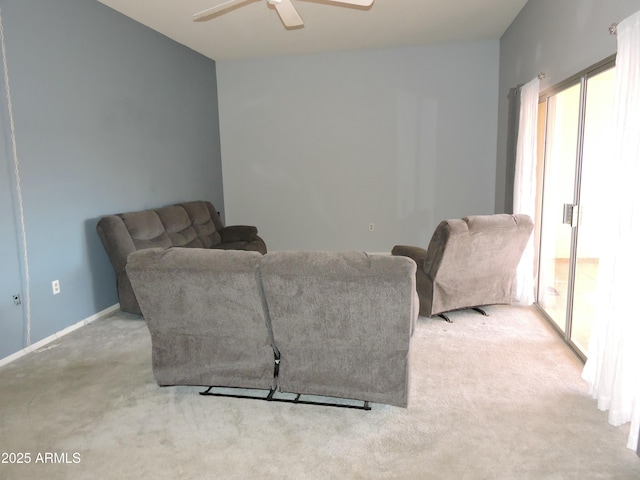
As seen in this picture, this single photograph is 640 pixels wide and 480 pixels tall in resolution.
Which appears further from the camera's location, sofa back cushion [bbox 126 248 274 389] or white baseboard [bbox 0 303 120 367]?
white baseboard [bbox 0 303 120 367]

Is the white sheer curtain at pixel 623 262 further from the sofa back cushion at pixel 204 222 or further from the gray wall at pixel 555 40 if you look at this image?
the sofa back cushion at pixel 204 222

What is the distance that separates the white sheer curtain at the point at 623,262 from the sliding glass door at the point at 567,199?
1113mm

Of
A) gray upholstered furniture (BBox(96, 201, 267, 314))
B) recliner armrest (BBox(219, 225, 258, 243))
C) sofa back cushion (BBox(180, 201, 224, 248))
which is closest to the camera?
gray upholstered furniture (BBox(96, 201, 267, 314))

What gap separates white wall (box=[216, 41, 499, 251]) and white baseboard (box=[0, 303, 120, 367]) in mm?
2785

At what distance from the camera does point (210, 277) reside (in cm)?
226

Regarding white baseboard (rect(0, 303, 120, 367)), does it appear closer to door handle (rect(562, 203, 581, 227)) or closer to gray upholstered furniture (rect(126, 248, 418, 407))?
gray upholstered furniture (rect(126, 248, 418, 407))

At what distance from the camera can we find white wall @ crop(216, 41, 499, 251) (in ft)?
19.1

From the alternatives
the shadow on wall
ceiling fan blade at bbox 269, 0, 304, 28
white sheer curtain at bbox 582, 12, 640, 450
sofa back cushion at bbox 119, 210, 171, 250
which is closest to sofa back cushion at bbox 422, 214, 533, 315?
white sheer curtain at bbox 582, 12, 640, 450

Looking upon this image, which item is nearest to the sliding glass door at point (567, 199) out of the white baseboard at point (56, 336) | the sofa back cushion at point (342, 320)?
the sofa back cushion at point (342, 320)

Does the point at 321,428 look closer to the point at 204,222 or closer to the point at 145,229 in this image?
the point at 145,229

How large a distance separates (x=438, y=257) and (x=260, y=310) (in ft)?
5.60

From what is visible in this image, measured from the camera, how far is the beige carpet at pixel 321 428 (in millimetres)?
1934

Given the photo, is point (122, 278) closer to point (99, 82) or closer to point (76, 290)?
point (76, 290)

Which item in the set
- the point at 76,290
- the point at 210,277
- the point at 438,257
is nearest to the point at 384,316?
the point at 210,277
